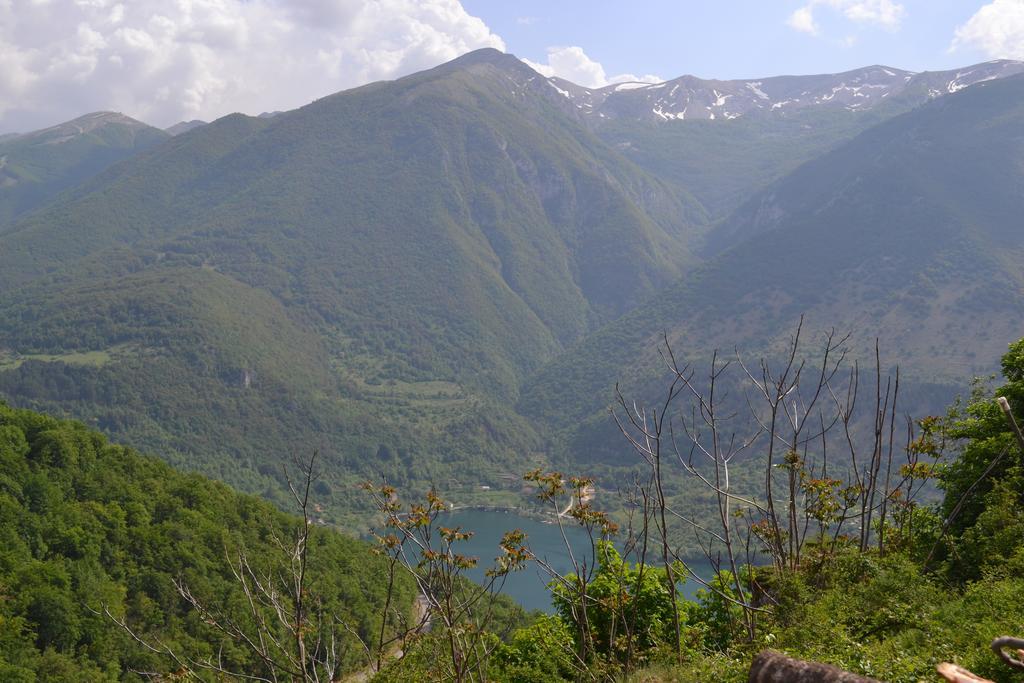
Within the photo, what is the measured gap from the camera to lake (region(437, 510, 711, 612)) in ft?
252

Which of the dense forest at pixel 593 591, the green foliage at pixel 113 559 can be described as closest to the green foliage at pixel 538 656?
the dense forest at pixel 593 591

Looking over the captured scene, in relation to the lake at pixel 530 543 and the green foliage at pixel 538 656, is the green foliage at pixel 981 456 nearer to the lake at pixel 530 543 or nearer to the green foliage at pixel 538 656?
the green foliage at pixel 538 656

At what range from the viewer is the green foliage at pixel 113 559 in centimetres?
3105

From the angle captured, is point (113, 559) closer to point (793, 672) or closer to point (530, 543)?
point (530, 543)

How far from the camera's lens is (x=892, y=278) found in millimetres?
154250

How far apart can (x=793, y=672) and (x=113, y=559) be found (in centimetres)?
3959

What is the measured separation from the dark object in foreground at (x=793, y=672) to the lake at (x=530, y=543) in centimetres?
5418

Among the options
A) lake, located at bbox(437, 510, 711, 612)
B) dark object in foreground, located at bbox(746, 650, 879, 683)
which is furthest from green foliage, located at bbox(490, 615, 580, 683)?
lake, located at bbox(437, 510, 711, 612)

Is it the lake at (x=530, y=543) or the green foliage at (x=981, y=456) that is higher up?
the green foliage at (x=981, y=456)

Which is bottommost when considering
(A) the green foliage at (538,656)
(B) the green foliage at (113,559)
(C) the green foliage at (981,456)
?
(B) the green foliage at (113,559)

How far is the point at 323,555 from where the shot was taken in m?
49.8

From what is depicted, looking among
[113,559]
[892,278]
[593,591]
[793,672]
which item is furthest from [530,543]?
[892,278]

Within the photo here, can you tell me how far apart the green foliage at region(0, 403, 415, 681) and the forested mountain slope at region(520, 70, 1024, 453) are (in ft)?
335

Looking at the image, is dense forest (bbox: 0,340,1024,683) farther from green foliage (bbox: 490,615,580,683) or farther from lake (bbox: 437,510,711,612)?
lake (bbox: 437,510,711,612)
